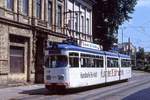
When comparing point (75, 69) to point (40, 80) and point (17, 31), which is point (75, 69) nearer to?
point (17, 31)

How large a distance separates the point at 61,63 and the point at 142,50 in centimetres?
11809

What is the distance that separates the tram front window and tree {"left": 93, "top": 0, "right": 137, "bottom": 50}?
3569 centimetres

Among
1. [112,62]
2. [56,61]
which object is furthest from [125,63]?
[56,61]

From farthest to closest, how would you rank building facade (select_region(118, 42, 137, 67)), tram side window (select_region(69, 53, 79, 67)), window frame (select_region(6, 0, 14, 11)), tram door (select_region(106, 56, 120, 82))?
building facade (select_region(118, 42, 137, 67)), tram door (select_region(106, 56, 120, 82)), window frame (select_region(6, 0, 14, 11)), tram side window (select_region(69, 53, 79, 67))

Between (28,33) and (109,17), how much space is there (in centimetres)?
2788

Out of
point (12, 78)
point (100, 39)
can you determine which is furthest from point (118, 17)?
point (12, 78)

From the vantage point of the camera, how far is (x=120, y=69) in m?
44.0

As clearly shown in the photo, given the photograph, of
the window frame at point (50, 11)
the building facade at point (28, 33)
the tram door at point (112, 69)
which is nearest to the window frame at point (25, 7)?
the building facade at point (28, 33)

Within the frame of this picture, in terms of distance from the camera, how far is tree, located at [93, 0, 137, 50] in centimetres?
6447

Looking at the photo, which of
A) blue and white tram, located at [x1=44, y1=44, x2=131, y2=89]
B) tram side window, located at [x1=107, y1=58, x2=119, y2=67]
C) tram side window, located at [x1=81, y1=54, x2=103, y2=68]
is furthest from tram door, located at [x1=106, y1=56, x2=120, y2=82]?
blue and white tram, located at [x1=44, y1=44, x2=131, y2=89]

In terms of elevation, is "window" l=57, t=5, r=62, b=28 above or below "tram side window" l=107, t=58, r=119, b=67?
above

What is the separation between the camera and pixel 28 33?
38.4 metres

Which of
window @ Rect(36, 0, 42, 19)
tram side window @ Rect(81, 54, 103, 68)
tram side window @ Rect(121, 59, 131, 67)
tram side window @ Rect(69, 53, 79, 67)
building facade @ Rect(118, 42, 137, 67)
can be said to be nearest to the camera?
tram side window @ Rect(69, 53, 79, 67)

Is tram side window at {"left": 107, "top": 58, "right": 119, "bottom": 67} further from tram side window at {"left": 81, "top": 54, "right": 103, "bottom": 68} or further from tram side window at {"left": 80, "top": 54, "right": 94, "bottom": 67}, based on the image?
tram side window at {"left": 80, "top": 54, "right": 94, "bottom": 67}
